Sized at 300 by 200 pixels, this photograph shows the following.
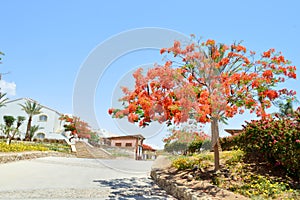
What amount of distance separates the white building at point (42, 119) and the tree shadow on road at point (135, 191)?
29739 millimetres

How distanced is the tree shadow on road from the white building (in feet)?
97.6

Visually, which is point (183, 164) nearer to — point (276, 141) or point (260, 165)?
point (260, 165)

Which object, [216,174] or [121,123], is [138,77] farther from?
[216,174]

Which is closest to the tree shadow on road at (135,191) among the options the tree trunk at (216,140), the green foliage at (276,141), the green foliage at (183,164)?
the green foliage at (183,164)

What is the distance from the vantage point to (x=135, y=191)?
707 cm

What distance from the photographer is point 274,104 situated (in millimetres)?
7699

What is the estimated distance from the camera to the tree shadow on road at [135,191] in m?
Result: 6.41

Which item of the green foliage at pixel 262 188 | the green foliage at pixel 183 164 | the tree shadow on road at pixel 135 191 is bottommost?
the tree shadow on road at pixel 135 191

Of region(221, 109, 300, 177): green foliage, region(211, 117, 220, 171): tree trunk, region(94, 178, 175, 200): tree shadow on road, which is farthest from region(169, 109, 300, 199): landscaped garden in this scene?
region(94, 178, 175, 200): tree shadow on road

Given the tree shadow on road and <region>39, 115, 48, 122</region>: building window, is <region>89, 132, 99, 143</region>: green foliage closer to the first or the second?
<region>39, 115, 48, 122</region>: building window

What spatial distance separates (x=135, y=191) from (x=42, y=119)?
3327 centimetres

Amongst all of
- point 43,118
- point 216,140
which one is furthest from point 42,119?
point 216,140

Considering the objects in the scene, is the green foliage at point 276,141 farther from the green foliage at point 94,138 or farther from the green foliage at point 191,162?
the green foliage at point 94,138

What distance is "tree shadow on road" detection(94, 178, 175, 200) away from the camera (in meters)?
6.41
